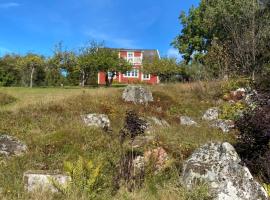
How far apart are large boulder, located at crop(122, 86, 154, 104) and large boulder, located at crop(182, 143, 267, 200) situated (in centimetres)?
1055

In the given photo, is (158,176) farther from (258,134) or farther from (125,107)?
(125,107)

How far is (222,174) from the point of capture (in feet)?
25.3

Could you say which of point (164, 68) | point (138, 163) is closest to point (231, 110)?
point (138, 163)

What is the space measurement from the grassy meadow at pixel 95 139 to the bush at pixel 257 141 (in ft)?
4.79

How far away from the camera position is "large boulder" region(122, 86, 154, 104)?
18.8 metres

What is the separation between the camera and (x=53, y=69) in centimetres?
5325

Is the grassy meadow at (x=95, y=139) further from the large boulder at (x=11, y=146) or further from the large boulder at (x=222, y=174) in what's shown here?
the large boulder at (x=222, y=174)

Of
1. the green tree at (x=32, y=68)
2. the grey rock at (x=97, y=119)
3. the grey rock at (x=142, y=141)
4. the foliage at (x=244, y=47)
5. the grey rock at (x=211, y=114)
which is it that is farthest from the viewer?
the green tree at (x=32, y=68)

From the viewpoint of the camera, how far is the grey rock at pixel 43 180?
7.38 meters

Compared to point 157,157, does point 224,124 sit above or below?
below

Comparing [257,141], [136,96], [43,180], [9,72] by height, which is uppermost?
[9,72]

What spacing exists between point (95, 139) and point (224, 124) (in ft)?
19.8

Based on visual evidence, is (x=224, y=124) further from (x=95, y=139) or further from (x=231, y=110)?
(x=95, y=139)

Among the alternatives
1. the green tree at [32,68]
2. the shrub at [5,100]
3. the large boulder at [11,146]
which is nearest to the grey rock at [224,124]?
the large boulder at [11,146]
